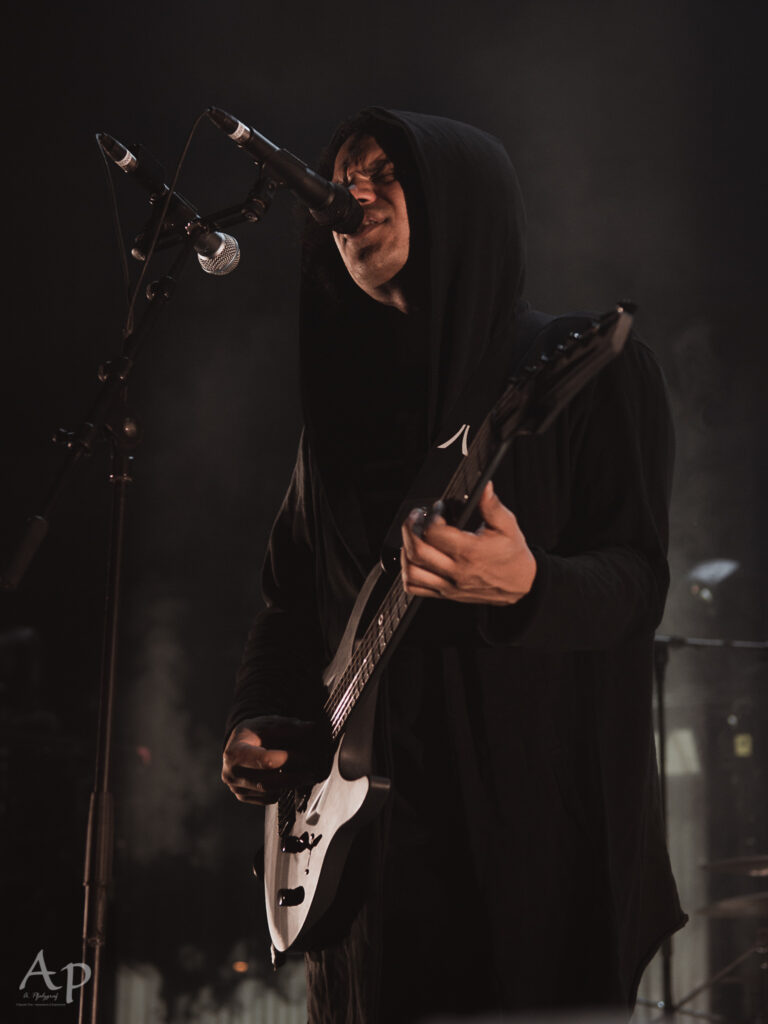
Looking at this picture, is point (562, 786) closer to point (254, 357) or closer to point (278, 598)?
point (278, 598)

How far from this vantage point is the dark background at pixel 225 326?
3.75 m

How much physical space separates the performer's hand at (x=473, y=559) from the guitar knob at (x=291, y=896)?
1.98 ft

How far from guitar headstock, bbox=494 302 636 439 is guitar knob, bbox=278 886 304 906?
2.54 ft

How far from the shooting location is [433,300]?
1.60m

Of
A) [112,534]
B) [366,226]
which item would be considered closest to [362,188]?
[366,226]

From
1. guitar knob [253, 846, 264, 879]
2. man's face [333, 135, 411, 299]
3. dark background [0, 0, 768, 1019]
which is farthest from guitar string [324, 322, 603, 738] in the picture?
dark background [0, 0, 768, 1019]

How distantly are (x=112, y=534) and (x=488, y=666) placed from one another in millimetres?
835

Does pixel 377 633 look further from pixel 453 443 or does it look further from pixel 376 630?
pixel 453 443

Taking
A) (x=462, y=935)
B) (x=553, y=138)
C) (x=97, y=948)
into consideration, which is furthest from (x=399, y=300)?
(x=553, y=138)

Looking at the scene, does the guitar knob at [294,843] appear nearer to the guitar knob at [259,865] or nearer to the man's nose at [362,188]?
the guitar knob at [259,865]

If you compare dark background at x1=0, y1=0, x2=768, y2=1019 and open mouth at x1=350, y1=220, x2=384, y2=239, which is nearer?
open mouth at x1=350, y1=220, x2=384, y2=239

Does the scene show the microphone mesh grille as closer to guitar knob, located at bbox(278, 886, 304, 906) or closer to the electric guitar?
the electric guitar

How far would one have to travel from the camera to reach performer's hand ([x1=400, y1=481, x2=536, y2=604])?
3.60 feet

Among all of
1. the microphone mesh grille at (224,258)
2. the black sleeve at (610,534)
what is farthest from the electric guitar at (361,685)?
the microphone mesh grille at (224,258)
